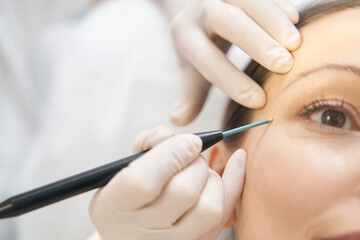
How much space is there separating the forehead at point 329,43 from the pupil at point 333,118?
0.36 feet

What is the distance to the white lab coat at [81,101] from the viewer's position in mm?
1534

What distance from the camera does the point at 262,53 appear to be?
3.26 feet

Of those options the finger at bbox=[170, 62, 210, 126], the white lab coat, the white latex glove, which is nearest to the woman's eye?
the white latex glove

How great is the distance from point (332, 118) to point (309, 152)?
0.41 ft

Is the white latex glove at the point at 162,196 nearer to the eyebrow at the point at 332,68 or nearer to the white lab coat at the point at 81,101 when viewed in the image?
the eyebrow at the point at 332,68

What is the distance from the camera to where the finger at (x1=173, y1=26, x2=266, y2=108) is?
1.01m

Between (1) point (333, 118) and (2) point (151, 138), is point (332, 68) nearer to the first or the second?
(1) point (333, 118)

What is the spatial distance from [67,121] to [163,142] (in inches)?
35.7

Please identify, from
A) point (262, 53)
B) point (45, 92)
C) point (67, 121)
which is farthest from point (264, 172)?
point (45, 92)

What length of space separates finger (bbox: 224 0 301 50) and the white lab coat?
14.2 inches

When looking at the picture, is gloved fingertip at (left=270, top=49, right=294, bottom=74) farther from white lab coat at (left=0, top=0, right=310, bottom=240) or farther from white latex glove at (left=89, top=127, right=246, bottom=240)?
white lab coat at (left=0, top=0, right=310, bottom=240)

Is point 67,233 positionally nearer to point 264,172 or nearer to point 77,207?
point 77,207

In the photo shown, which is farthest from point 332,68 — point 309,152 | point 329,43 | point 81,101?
point 81,101

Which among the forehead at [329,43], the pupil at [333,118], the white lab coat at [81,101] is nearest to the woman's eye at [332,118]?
the pupil at [333,118]
